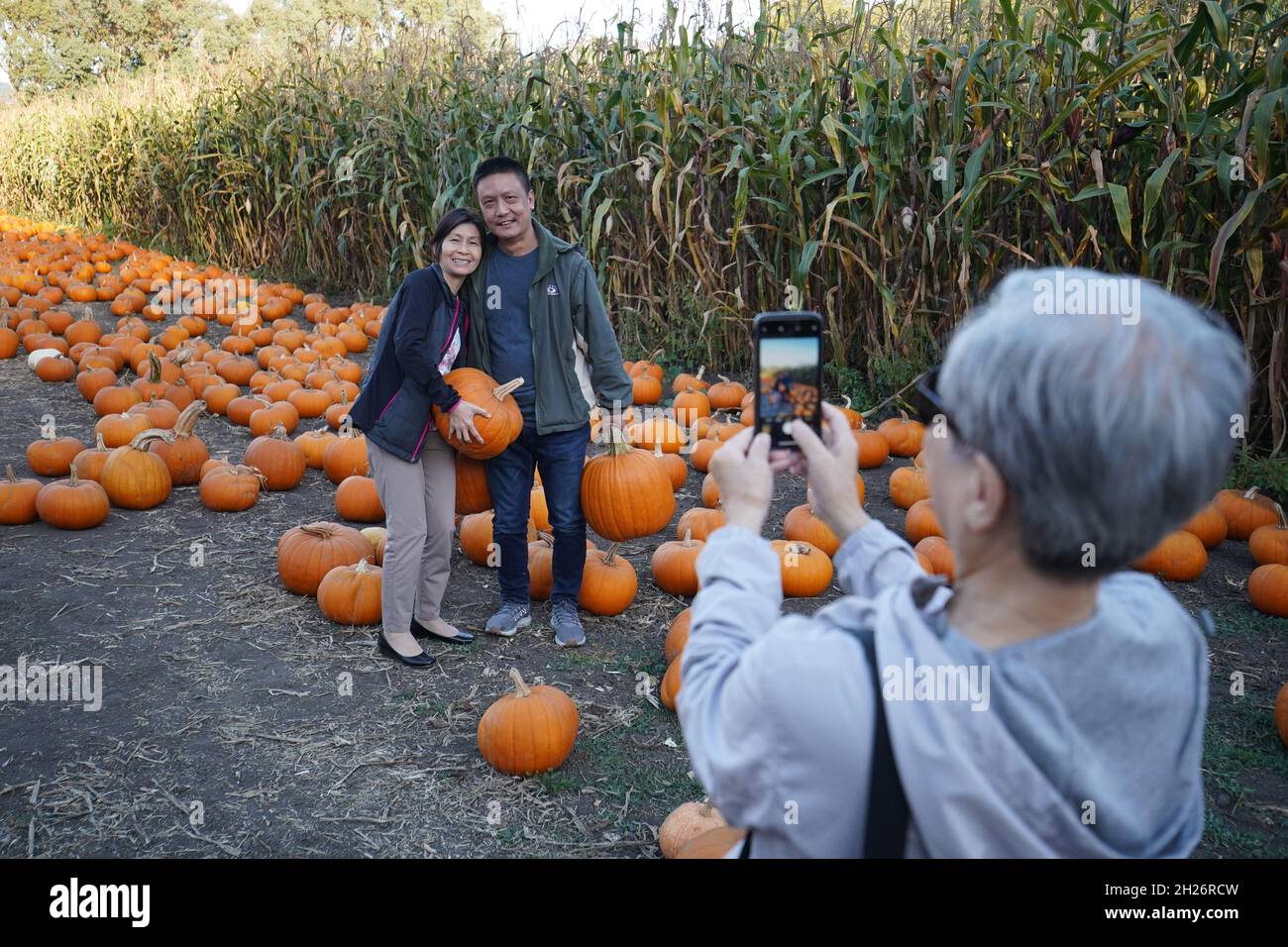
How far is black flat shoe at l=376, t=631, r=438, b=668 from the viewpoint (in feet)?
12.9

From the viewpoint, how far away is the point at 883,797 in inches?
42.9

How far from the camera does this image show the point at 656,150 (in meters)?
7.88

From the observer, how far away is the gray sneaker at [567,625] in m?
4.17

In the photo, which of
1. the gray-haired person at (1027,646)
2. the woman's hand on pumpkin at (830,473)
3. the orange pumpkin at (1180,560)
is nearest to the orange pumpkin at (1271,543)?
the orange pumpkin at (1180,560)

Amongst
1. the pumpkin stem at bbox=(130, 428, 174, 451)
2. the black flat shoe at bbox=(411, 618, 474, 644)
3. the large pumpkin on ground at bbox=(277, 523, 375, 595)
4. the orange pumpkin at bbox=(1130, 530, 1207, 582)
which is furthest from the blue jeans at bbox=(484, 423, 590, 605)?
the pumpkin stem at bbox=(130, 428, 174, 451)

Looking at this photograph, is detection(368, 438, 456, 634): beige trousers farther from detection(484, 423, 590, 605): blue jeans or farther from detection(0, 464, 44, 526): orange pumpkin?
detection(0, 464, 44, 526): orange pumpkin

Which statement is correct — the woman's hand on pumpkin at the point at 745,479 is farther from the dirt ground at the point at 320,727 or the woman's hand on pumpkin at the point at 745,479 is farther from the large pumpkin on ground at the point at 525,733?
the large pumpkin on ground at the point at 525,733

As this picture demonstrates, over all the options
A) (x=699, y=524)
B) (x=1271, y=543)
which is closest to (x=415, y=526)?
(x=699, y=524)

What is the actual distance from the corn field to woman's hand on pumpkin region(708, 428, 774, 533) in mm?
4296

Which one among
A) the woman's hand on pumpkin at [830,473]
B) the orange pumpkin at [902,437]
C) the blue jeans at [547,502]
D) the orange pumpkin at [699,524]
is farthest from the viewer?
the orange pumpkin at [902,437]

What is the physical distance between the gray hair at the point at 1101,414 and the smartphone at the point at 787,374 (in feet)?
1.50

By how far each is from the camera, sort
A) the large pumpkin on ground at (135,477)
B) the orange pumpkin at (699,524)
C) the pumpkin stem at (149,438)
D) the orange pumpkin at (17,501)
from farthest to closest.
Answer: the pumpkin stem at (149,438) < the large pumpkin on ground at (135,477) < the orange pumpkin at (17,501) < the orange pumpkin at (699,524)

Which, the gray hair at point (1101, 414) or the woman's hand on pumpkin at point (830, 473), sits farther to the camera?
the woman's hand on pumpkin at point (830, 473)

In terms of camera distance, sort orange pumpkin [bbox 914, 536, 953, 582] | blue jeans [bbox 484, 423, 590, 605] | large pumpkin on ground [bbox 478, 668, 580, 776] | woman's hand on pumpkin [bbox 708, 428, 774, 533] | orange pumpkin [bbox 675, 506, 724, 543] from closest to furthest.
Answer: woman's hand on pumpkin [bbox 708, 428, 774, 533]
large pumpkin on ground [bbox 478, 668, 580, 776]
blue jeans [bbox 484, 423, 590, 605]
orange pumpkin [bbox 914, 536, 953, 582]
orange pumpkin [bbox 675, 506, 724, 543]
